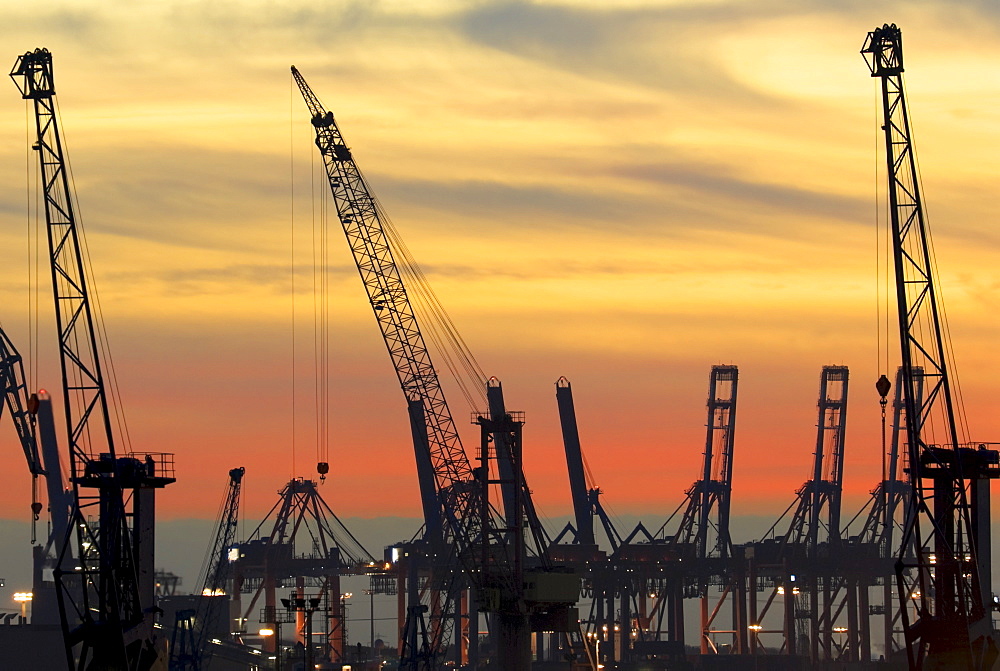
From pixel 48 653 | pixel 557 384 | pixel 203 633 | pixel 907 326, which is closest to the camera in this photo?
pixel 907 326

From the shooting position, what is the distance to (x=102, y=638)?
79.4 meters

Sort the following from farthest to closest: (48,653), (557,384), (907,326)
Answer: (557,384) → (48,653) → (907,326)

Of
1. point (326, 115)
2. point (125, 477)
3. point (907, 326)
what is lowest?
point (125, 477)

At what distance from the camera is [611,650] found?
199 metres

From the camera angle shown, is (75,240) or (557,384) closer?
(75,240)

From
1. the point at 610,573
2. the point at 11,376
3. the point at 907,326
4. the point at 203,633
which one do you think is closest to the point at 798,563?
the point at 610,573

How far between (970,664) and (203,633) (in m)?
78.0

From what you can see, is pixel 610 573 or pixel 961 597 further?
pixel 610 573

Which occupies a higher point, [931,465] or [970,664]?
[931,465]

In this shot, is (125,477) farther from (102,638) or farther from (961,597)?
(961,597)

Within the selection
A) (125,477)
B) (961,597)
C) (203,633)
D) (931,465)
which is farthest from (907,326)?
(203,633)

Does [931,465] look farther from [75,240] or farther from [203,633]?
[203,633]

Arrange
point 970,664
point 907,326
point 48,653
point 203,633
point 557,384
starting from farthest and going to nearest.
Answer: point 557,384
point 203,633
point 48,653
point 907,326
point 970,664

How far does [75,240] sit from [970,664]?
46.1 meters
